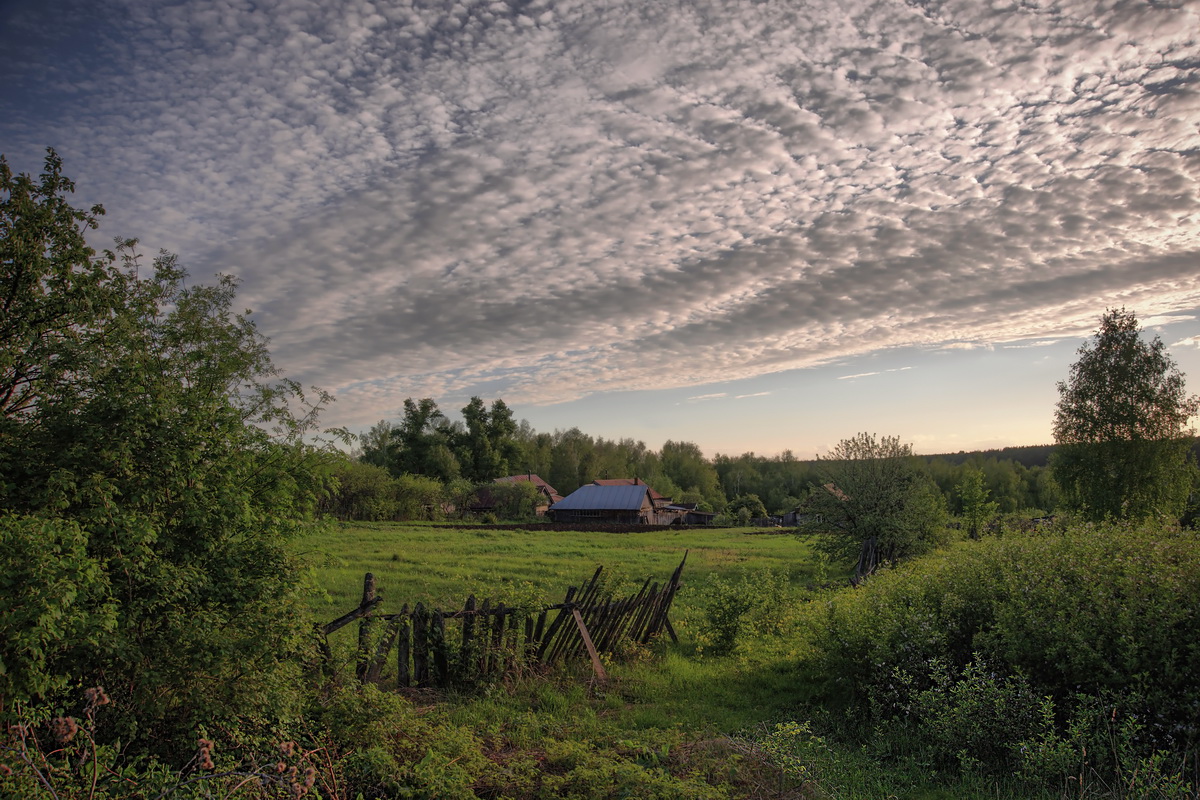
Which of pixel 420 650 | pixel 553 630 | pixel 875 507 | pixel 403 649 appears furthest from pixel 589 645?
pixel 875 507

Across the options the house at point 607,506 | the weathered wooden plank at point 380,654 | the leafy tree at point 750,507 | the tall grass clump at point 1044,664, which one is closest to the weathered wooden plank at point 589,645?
the weathered wooden plank at point 380,654

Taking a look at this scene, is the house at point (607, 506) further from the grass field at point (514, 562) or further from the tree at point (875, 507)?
the tree at point (875, 507)

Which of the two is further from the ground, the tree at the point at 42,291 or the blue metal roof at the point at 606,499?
the tree at the point at 42,291

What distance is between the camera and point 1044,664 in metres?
7.05

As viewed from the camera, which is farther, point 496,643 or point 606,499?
point 606,499

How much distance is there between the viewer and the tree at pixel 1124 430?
31.7 meters

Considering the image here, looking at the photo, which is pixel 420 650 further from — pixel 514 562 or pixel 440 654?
pixel 514 562

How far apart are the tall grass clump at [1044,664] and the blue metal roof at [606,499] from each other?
2087 inches

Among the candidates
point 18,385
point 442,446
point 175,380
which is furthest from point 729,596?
point 442,446

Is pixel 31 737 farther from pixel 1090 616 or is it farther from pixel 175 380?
pixel 1090 616

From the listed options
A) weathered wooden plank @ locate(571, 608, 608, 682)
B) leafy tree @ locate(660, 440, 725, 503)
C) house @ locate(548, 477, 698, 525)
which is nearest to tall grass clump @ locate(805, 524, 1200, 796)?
weathered wooden plank @ locate(571, 608, 608, 682)

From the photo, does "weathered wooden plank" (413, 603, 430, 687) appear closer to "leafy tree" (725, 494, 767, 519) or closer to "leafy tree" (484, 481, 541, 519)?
"leafy tree" (484, 481, 541, 519)

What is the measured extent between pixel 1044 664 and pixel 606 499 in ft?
186

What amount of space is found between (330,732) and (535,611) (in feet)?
12.0
